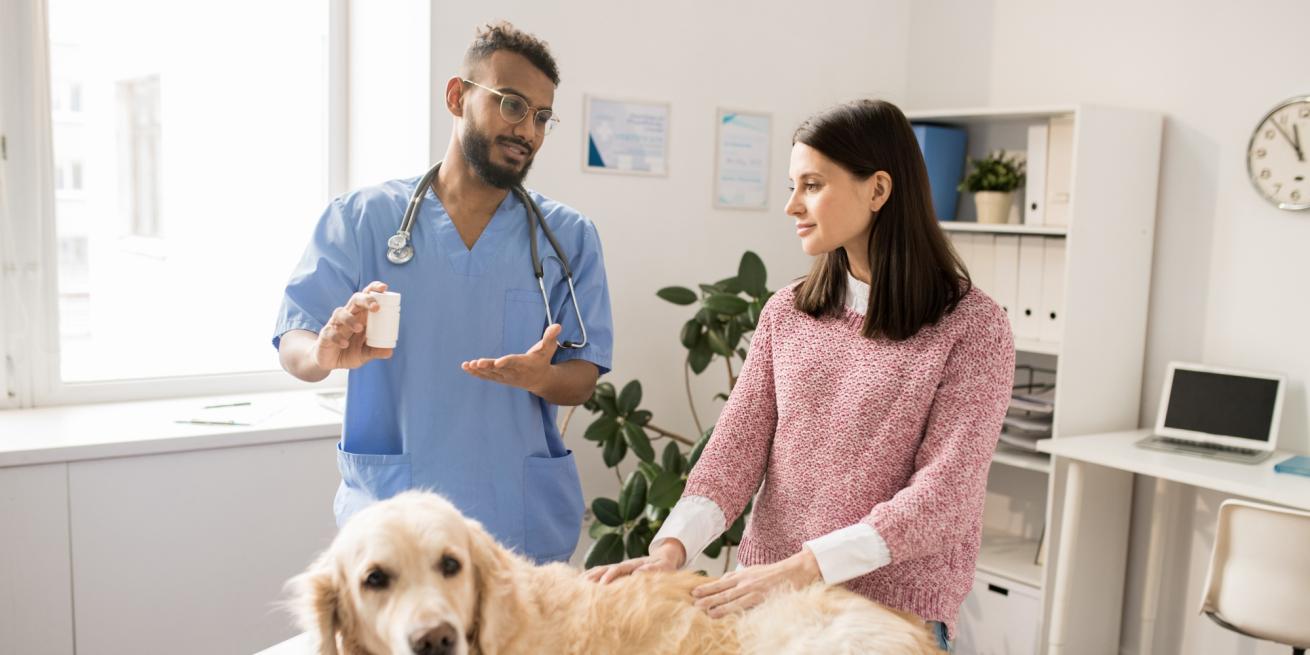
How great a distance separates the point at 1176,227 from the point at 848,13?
1517 millimetres

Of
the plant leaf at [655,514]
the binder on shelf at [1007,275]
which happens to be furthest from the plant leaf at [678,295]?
the binder on shelf at [1007,275]

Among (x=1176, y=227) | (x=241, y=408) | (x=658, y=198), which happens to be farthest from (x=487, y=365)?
(x=1176, y=227)

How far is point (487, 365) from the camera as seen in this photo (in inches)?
62.0

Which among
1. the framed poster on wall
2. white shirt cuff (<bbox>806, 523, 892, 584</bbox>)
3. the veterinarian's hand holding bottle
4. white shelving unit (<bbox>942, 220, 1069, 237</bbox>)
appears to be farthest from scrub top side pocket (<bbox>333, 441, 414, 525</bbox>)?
white shelving unit (<bbox>942, 220, 1069, 237</bbox>)

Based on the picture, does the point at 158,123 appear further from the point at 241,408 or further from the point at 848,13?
the point at 848,13

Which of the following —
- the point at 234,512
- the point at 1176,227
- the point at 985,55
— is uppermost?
the point at 985,55

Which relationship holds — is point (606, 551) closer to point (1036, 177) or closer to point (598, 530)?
point (598, 530)

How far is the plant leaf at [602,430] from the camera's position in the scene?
3309 millimetres

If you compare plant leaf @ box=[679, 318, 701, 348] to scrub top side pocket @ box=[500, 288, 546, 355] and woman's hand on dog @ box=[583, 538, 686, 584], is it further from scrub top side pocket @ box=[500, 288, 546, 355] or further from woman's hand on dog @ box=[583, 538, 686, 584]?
woman's hand on dog @ box=[583, 538, 686, 584]

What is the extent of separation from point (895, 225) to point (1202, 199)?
231 centimetres

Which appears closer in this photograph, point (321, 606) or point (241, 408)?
point (321, 606)

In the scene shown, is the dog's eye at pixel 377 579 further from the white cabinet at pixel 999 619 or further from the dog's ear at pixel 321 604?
the white cabinet at pixel 999 619

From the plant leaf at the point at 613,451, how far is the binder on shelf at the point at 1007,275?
55.5 inches

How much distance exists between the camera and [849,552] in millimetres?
1446
